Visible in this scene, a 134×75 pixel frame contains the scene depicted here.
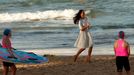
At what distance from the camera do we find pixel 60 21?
32.6 m

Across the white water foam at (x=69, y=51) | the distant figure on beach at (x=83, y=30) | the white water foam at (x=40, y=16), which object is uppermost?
the distant figure on beach at (x=83, y=30)

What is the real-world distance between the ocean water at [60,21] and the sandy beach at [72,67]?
3.14 metres

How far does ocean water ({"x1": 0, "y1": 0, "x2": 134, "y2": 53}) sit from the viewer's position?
67.6 ft

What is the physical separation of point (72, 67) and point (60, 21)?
18.6 metres

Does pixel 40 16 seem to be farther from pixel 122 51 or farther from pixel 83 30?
pixel 122 51

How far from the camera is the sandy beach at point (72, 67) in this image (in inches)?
523

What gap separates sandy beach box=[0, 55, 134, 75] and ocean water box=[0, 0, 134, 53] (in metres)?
3.14

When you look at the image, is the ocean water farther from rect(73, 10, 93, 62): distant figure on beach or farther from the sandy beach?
rect(73, 10, 93, 62): distant figure on beach

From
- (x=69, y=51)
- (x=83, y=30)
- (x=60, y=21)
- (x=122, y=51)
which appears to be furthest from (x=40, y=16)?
(x=122, y=51)

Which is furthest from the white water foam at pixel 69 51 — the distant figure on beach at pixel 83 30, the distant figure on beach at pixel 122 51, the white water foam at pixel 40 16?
the white water foam at pixel 40 16

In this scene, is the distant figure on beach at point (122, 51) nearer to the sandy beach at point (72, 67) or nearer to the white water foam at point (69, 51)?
the sandy beach at point (72, 67)

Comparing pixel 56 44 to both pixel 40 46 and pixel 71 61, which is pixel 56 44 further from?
pixel 71 61

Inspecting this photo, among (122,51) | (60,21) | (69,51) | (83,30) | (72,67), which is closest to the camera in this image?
(122,51)

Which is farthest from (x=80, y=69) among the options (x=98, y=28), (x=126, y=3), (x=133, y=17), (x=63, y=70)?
(x=126, y=3)
